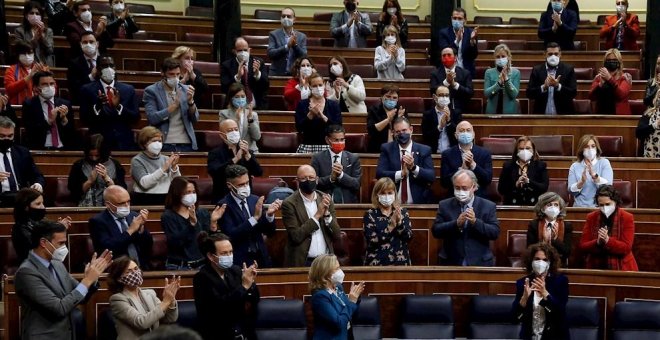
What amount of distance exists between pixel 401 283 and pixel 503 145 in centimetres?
233

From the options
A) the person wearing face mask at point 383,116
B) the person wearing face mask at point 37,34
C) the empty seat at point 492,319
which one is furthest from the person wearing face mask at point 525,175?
the person wearing face mask at point 37,34

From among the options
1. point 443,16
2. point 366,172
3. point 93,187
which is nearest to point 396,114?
point 366,172

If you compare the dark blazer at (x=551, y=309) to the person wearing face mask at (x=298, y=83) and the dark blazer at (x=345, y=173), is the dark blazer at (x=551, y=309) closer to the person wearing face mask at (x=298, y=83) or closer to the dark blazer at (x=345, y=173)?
the dark blazer at (x=345, y=173)

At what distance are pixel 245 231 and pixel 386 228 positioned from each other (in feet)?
2.94

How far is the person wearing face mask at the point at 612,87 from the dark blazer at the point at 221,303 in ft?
15.6

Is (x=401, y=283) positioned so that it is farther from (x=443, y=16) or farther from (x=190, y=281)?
(x=443, y=16)

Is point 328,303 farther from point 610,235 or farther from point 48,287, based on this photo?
point 610,235

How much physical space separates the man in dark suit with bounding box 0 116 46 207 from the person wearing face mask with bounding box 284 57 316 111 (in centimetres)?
223

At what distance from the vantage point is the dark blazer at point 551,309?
6980mm

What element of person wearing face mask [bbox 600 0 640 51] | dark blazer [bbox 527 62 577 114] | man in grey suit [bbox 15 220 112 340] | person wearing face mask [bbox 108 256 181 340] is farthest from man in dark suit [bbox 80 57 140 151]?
person wearing face mask [bbox 600 0 640 51]

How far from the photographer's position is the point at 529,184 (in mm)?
8586

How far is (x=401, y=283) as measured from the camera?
7637 millimetres

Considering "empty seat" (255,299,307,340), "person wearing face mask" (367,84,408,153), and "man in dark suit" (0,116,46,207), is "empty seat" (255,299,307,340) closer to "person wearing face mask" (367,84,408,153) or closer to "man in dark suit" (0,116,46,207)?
"man in dark suit" (0,116,46,207)

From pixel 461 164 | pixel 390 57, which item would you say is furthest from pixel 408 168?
pixel 390 57
